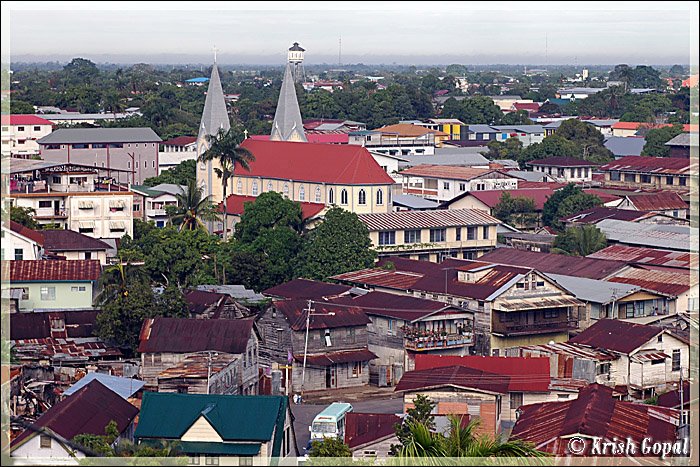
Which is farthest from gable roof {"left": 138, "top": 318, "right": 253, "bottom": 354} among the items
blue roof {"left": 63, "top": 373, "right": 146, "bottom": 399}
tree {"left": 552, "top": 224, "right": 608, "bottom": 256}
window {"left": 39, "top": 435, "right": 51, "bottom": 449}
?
tree {"left": 552, "top": 224, "right": 608, "bottom": 256}

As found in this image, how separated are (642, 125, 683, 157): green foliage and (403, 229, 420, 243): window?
515 inches

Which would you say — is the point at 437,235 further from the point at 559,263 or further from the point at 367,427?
the point at 367,427

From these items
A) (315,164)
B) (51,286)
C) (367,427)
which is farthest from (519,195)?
(367,427)

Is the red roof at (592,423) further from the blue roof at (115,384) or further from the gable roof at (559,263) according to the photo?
the gable roof at (559,263)

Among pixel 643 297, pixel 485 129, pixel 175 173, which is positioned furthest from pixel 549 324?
pixel 485 129

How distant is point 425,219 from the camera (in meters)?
17.6

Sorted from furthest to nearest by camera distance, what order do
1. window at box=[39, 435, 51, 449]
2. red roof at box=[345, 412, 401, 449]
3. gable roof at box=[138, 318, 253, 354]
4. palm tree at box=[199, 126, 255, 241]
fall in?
palm tree at box=[199, 126, 255, 241] < gable roof at box=[138, 318, 253, 354] < red roof at box=[345, 412, 401, 449] < window at box=[39, 435, 51, 449]

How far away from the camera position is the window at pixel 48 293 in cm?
1234

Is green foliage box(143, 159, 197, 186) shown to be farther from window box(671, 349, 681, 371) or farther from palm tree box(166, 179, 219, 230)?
window box(671, 349, 681, 371)

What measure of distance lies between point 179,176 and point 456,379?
13.9m

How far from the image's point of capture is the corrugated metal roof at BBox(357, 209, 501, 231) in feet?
55.9

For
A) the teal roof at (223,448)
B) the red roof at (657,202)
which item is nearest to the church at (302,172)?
the red roof at (657,202)

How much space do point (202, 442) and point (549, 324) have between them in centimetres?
584

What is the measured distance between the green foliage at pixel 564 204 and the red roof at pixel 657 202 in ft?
2.35
